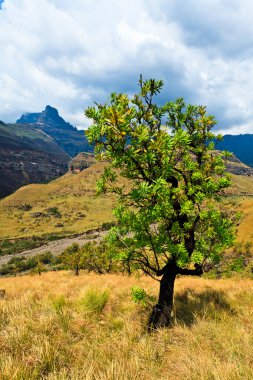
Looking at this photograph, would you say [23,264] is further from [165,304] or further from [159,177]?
[159,177]

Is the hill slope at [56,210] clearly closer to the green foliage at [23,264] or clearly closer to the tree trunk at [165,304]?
the green foliage at [23,264]

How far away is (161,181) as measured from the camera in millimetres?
5895

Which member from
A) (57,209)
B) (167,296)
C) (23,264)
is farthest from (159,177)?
(57,209)

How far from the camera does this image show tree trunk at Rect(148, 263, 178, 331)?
7.20 metres

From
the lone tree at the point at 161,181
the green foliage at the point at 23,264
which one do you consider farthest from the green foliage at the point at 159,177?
the green foliage at the point at 23,264

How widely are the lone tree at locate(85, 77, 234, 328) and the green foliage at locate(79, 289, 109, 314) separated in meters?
1.81

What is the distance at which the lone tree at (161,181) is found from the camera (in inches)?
242

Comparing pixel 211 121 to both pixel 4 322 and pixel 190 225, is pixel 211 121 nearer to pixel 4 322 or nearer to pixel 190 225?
pixel 190 225

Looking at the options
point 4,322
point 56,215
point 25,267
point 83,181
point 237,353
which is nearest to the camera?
point 237,353

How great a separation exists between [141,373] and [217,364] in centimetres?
122

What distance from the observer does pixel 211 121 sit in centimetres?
790

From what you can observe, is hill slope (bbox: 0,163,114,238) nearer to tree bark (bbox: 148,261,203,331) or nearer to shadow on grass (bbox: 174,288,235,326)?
shadow on grass (bbox: 174,288,235,326)

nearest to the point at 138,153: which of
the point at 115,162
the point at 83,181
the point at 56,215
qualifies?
the point at 115,162

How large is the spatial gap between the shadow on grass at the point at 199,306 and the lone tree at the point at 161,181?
30.9 inches
